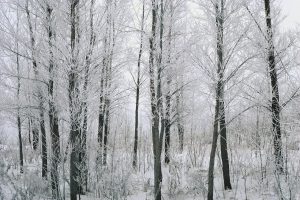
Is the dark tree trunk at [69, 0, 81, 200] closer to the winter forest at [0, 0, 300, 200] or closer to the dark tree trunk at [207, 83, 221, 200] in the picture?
the winter forest at [0, 0, 300, 200]

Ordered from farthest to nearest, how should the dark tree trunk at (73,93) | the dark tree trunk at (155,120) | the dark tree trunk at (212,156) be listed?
the dark tree trunk at (155,120) < the dark tree trunk at (212,156) < the dark tree trunk at (73,93)

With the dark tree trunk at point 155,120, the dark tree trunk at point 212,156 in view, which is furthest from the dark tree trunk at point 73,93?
the dark tree trunk at point 212,156

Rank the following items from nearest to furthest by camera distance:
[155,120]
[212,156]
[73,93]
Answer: [73,93] → [212,156] → [155,120]

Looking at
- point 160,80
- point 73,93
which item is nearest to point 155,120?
point 160,80

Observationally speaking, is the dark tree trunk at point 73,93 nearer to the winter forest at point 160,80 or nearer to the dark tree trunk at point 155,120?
the winter forest at point 160,80

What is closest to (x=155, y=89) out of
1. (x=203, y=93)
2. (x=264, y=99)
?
(x=203, y=93)

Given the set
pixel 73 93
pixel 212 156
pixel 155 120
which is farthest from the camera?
pixel 155 120

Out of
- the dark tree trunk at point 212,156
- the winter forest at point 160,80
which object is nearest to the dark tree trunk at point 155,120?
the winter forest at point 160,80

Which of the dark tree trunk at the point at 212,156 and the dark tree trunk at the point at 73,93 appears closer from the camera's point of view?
the dark tree trunk at the point at 73,93

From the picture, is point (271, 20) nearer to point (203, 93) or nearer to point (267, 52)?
point (267, 52)

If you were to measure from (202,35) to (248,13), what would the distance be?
1.90 m

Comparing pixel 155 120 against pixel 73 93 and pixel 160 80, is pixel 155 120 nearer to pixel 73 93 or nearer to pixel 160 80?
pixel 160 80

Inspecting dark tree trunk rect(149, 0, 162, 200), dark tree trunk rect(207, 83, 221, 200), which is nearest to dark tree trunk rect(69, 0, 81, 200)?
dark tree trunk rect(149, 0, 162, 200)

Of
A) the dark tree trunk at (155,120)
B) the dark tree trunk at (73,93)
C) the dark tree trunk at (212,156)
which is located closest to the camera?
the dark tree trunk at (73,93)
